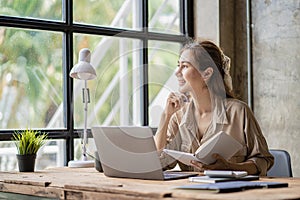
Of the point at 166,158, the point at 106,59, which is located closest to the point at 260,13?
the point at 106,59

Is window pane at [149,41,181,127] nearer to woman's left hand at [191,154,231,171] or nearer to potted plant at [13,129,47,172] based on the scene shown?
potted plant at [13,129,47,172]

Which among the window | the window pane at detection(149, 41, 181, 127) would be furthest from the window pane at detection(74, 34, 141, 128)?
the window pane at detection(149, 41, 181, 127)

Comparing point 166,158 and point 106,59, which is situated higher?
point 106,59

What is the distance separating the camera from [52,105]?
4145mm

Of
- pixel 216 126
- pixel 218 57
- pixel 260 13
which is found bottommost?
pixel 216 126

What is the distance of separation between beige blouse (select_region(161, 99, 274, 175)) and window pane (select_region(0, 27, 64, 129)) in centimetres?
106

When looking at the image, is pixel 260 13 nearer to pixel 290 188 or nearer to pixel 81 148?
pixel 81 148

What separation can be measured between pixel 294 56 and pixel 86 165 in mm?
1841

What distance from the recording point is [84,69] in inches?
146

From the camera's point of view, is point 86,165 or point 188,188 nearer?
point 188,188

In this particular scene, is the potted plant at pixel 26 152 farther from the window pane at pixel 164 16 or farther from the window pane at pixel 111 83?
the window pane at pixel 164 16

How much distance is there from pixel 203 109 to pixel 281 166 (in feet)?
1.71

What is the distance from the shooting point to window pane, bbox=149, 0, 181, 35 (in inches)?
186

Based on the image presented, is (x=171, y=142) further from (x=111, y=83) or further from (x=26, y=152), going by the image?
(x=111, y=83)
